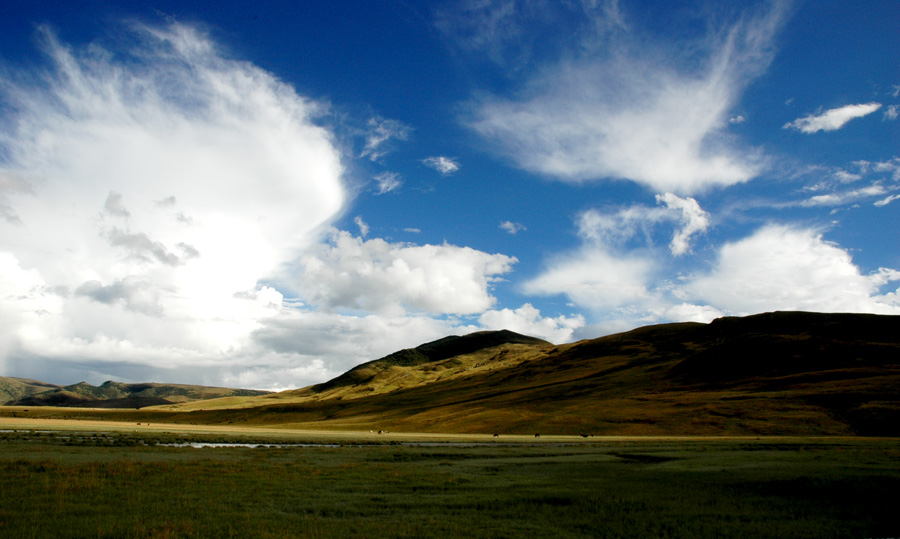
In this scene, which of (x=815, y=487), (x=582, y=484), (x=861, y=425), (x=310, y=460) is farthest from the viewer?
(x=861, y=425)

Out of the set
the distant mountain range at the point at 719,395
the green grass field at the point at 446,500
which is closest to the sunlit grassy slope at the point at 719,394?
the distant mountain range at the point at 719,395

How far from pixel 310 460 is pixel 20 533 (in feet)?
97.8

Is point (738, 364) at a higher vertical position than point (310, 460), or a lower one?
higher

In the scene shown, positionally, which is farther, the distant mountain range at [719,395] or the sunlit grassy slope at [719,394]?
the sunlit grassy slope at [719,394]

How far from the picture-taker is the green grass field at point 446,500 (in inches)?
738

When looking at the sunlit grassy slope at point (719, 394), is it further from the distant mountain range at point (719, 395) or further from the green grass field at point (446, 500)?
the green grass field at point (446, 500)

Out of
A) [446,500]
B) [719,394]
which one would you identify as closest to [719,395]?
[719,394]

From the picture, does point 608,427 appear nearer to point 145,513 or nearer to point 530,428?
point 530,428

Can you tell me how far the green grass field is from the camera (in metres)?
18.8

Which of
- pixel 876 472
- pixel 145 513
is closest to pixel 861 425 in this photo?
pixel 876 472

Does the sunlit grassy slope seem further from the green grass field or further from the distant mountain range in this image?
the green grass field

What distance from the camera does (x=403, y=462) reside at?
4594cm

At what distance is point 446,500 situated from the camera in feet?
81.6

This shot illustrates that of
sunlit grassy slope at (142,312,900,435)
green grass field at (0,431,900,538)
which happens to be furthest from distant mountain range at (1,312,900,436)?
green grass field at (0,431,900,538)
